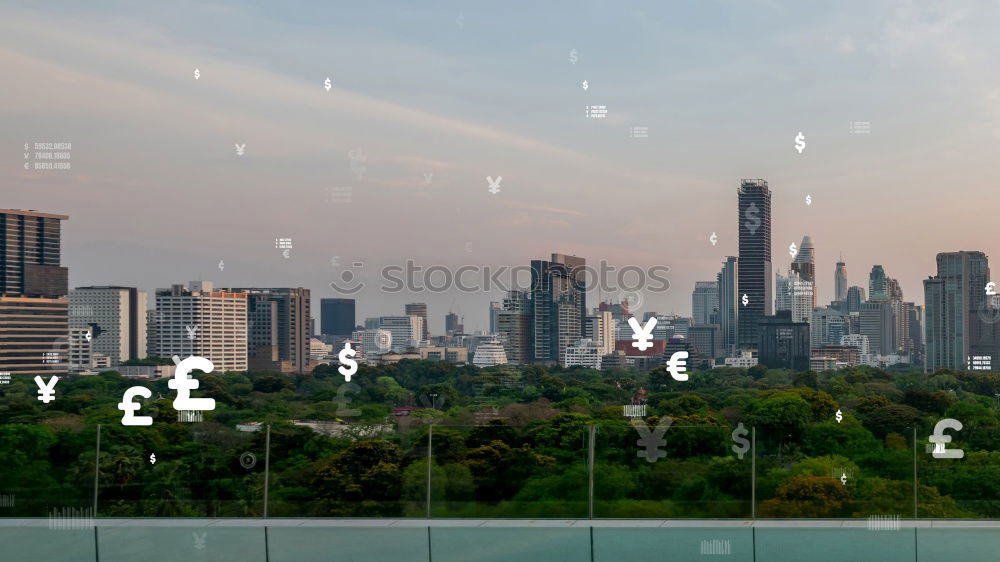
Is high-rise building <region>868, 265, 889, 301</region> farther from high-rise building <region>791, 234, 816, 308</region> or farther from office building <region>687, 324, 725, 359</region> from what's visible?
office building <region>687, 324, 725, 359</region>

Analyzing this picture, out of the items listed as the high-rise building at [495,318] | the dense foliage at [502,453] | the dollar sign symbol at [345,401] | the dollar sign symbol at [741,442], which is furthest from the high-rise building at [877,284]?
the dollar sign symbol at [741,442]

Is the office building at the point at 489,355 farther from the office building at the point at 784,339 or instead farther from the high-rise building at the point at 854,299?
the high-rise building at the point at 854,299

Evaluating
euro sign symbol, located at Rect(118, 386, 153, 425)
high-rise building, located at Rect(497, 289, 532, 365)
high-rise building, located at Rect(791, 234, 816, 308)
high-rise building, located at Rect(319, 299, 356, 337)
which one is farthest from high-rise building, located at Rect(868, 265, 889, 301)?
euro sign symbol, located at Rect(118, 386, 153, 425)

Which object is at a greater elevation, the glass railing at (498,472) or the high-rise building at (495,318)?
the high-rise building at (495,318)

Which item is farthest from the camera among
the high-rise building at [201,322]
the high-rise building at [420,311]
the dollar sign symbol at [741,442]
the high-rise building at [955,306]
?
the high-rise building at [201,322]
